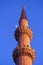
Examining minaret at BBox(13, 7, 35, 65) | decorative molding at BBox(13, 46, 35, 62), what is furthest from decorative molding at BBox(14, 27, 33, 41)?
decorative molding at BBox(13, 46, 35, 62)

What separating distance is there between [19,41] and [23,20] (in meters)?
2.65

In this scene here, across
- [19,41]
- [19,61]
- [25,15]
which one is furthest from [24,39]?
[25,15]

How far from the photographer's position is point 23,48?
18.5 metres

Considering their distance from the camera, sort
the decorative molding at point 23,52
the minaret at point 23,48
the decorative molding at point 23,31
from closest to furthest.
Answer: the minaret at point 23,48
the decorative molding at point 23,52
the decorative molding at point 23,31

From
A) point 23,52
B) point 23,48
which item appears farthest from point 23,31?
point 23,52

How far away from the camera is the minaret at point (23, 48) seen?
59.6ft

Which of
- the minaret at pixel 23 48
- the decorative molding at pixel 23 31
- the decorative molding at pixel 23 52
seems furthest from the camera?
the decorative molding at pixel 23 31

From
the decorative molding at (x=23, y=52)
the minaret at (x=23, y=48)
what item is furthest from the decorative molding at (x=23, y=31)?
the decorative molding at (x=23, y=52)

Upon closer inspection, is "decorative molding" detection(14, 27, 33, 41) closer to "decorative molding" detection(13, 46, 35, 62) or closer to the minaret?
the minaret

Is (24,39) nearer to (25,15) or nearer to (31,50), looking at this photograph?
(31,50)

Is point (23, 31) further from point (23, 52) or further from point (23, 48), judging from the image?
point (23, 52)

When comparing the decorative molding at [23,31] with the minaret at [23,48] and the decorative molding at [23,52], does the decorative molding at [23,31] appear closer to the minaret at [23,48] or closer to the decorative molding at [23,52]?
the minaret at [23,48]

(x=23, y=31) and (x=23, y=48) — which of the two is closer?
(x=23, y=48)

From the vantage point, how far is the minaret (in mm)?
18170
